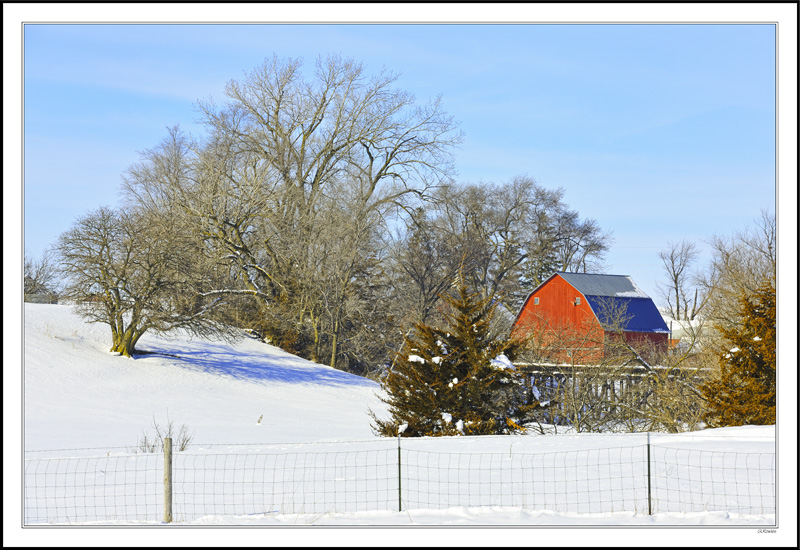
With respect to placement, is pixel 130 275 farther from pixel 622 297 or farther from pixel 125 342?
pixel 622 297

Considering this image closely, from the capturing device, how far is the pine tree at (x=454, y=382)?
15.8 meters

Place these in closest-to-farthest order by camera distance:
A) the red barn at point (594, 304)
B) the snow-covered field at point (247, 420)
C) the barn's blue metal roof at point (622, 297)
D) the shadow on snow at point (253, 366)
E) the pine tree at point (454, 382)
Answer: the snow-covered field at point (247, 420) → the pine tree at point (454, 382) → the shadow on snow at point (253, 366) → the red barn at point (594, 304) → the barn's blue metal roof at point (622, 297)

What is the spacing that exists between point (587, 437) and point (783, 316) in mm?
6623

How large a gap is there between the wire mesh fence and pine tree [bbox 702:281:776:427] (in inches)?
194

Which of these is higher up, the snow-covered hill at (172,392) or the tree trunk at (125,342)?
the tree trunk at (125,342)

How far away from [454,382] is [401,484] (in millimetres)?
5901

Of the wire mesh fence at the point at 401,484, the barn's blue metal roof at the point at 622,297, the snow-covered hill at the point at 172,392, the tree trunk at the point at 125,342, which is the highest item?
the barn's blue metal roof at the point at 622,297

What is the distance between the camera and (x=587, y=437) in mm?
14688

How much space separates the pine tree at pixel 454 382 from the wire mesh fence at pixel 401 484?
321cm

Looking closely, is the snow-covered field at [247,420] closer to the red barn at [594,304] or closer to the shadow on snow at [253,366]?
the shadow on snow at [253,366]

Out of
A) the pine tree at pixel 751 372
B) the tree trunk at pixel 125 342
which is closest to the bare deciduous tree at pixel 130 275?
the tree trunk at pixel 125 342

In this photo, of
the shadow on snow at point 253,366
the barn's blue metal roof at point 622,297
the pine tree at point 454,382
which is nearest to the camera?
the pine tree at point 454,382

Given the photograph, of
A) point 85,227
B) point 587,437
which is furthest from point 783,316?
point 85,227

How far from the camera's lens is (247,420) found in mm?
20094
